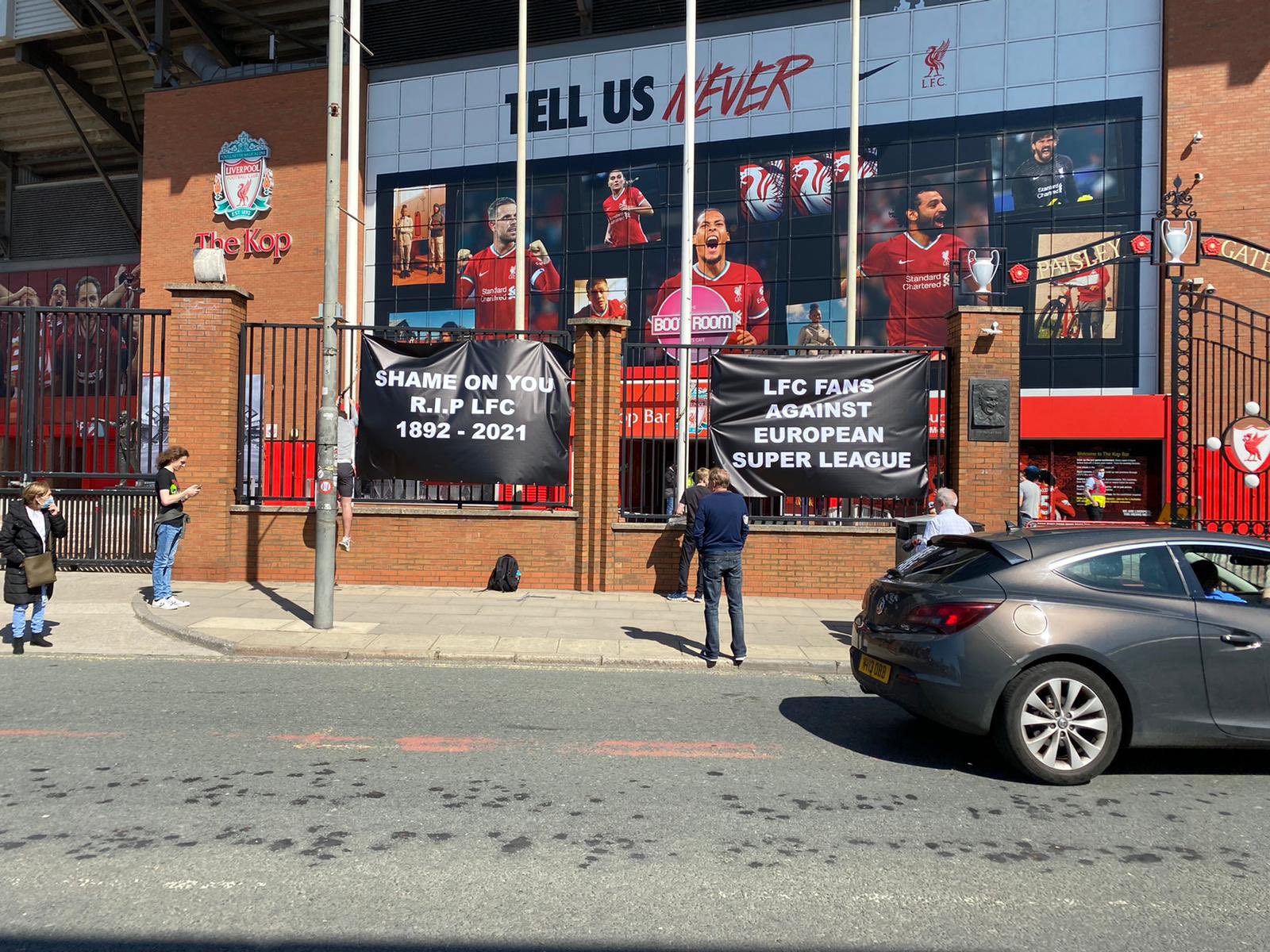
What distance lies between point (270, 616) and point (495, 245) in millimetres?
19813

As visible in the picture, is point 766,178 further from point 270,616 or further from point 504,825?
point 504,825

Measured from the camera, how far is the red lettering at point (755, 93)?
81.9ft

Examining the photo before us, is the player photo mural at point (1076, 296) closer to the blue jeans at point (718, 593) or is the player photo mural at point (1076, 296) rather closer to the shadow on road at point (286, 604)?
the blue jeans at point (718, 593)

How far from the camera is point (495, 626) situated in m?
9.79

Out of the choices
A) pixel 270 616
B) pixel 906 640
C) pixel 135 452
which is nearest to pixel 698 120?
pixel 135 452

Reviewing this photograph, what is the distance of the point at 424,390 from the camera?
1248cm

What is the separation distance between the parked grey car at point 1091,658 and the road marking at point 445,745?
2.67m

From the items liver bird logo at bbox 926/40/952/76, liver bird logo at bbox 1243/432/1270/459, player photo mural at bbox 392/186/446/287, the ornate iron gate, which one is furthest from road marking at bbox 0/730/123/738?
liver bird logo at bbox 926/40/952/76

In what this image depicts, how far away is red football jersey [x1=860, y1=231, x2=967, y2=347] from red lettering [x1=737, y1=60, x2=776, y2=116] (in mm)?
5347

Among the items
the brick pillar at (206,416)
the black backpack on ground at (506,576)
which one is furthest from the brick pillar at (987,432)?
the brick pillar at (206,416)

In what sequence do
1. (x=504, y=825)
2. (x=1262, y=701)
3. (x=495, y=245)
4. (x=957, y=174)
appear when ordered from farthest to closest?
(x=495, y=245) → (x=957, y=174) → (x=1262, y=701) → (x=504, y=825)

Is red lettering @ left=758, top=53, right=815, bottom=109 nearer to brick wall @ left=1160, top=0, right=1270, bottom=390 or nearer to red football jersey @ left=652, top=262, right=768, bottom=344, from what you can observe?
red football jersey @ left=652, top=262, right=768, bottom=344

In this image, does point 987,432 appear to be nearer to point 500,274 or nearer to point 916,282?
point 916,282

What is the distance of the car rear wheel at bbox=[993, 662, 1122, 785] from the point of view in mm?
Result: 5145
